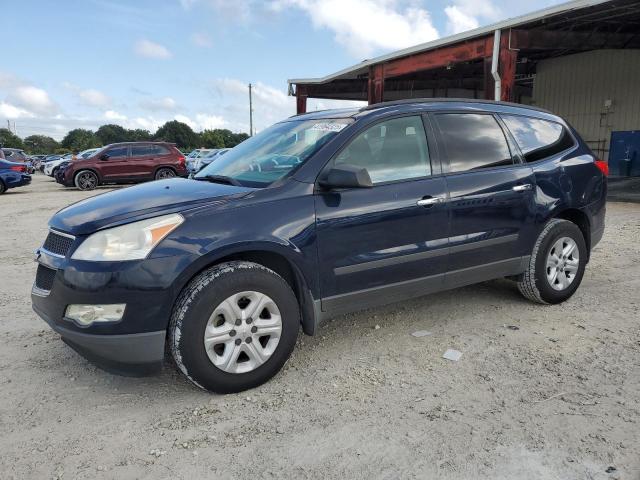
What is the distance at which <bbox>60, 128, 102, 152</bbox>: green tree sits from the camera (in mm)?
87562

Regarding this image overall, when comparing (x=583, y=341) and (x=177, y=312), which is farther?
(x=583, y=341)

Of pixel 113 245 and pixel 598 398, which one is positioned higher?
pixel 113 245

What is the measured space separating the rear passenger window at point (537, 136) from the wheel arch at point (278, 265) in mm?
2279

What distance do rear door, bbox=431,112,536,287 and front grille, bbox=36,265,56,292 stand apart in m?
Result: 2.58

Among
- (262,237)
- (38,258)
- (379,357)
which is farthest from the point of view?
(379,357)

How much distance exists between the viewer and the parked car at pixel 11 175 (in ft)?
54.1

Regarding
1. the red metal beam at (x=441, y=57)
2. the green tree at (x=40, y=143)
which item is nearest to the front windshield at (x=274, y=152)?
the red metal beam at (x=441, y=57)

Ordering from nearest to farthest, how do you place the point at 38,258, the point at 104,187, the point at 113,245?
1. the point at 113,245
2. the point at 38,258
3. the point at 104,187

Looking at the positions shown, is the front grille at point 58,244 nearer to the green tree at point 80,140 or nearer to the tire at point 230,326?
the tire at point 230,326

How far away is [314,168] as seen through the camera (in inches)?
127

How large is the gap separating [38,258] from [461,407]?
264 cm

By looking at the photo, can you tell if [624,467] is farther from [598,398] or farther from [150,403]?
[150,403]

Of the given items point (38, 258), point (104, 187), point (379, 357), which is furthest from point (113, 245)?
point (104, 187)

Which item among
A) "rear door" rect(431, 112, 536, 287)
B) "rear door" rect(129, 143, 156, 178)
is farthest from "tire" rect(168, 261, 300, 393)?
"rear door" rect(129, 143, 156, 178)
